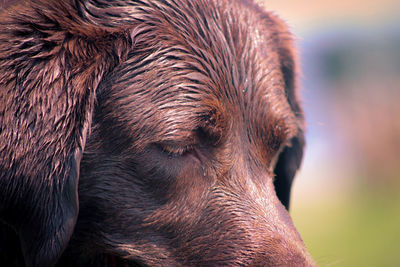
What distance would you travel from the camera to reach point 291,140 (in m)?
3.83

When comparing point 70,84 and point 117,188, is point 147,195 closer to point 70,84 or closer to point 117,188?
point 117,188

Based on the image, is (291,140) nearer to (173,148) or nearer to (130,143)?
(173,148)

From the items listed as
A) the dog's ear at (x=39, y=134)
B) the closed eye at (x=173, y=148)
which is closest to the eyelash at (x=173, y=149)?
the closed eye at (x=173, y=148)

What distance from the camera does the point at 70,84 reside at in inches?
96.0

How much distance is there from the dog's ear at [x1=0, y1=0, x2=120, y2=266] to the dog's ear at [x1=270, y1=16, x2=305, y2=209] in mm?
1747

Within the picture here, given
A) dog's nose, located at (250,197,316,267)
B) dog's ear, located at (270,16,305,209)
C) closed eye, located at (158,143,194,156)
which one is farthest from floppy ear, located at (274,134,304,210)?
closed eye, located at (158,143,194,156)

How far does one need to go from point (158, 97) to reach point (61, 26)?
0.60 m

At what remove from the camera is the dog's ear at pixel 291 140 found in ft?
12.2

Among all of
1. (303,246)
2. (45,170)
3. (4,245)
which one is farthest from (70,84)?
(303,246)

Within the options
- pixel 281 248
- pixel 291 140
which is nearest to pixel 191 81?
pixel 281 248

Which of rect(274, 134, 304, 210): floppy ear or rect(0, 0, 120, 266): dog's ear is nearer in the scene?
rect(0, 0, 120, 266): dog's ear

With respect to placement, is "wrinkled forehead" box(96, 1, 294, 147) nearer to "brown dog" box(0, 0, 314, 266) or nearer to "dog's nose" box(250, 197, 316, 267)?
"brown dog" box(0, 0, 314, 266)

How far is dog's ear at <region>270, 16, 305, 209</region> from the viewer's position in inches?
146

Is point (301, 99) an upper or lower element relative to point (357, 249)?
upper
